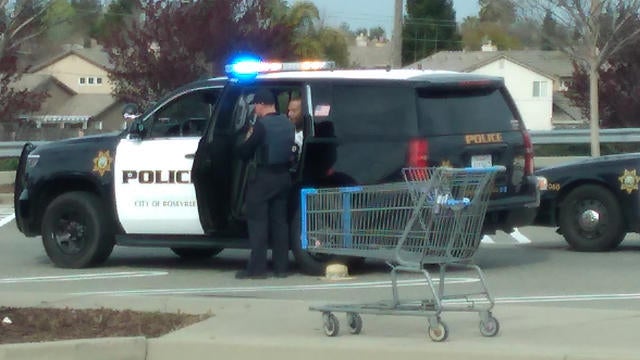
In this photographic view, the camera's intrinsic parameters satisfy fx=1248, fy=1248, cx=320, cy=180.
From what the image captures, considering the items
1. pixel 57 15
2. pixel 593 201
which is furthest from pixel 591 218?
pixel 57 15

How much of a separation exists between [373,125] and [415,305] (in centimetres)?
346

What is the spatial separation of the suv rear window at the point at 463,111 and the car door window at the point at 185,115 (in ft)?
7.02

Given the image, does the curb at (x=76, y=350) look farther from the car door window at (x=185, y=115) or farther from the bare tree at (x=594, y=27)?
the bare tree at (x=594, y=27)

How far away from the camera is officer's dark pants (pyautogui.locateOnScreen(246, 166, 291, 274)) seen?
11.4 metres

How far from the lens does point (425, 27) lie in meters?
76.6

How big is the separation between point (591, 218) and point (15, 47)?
1872 cm

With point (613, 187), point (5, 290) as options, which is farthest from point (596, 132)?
point (5, 290)

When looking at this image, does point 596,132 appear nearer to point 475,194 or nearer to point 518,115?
point 518,115

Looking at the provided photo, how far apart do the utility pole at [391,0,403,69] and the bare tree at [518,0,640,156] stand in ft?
10.3

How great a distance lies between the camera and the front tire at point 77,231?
12.6 meters

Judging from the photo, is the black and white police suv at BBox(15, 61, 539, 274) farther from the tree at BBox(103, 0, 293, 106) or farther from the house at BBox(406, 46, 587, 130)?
the house at BBox(406, 46, 587, 130)

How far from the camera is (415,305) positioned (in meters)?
8.45

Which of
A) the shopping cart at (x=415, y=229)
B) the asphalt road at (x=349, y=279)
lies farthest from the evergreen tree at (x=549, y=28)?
the shopping cart at (x=415, y=229)

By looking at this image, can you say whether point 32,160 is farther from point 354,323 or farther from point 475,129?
point 354,323
